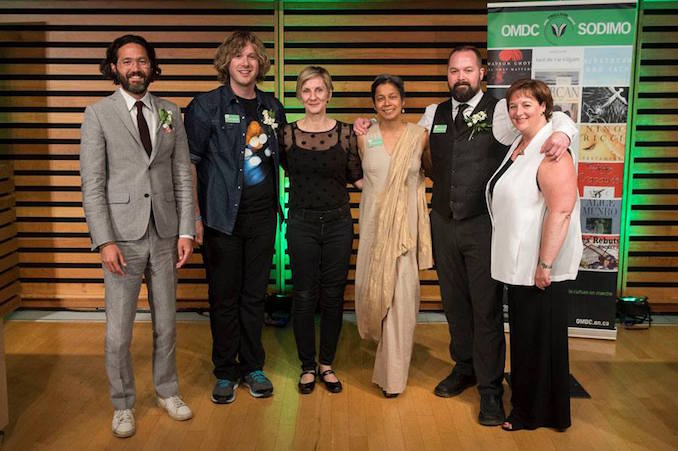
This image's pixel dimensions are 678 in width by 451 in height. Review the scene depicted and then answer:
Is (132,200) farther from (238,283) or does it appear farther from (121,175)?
(238,283)

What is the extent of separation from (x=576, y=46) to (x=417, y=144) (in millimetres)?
1704

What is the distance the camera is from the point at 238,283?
12.6 ft

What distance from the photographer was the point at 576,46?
15.5 ft

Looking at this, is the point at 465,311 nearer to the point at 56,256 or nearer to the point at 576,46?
the point at 576,46

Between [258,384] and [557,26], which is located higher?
[557,26]

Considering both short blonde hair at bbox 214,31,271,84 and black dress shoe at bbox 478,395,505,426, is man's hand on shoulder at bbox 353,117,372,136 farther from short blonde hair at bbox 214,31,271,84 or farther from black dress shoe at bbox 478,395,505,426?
black dress shoe at bbox 478,395,505,426

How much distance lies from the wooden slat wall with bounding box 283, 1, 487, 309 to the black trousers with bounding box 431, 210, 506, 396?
1914 mm

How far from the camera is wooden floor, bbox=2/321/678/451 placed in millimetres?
3434

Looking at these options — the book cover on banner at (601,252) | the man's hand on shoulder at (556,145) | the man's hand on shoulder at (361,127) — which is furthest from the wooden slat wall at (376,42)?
the man's hand on shoulder at (556,145)

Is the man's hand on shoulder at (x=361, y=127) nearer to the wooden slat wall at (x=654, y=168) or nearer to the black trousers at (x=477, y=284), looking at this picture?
the black trousers at (x=477, y=284)

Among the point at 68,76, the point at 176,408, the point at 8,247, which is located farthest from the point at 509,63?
the point at 8,247

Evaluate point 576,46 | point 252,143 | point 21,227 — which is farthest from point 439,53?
point 21,227

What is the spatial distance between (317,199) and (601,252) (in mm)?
2276

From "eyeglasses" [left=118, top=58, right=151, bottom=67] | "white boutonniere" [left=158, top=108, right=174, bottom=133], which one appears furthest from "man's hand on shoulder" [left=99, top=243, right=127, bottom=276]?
"eyeglasses" [left=118, top=58, right=151, bottom=67]
